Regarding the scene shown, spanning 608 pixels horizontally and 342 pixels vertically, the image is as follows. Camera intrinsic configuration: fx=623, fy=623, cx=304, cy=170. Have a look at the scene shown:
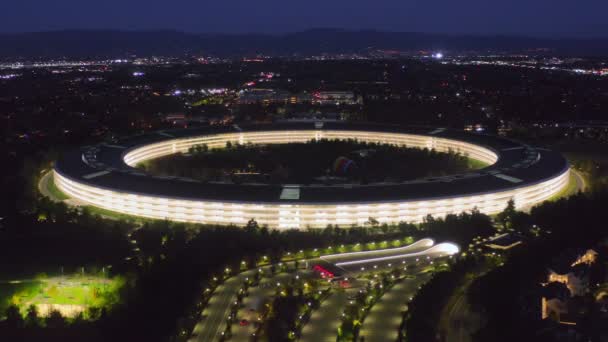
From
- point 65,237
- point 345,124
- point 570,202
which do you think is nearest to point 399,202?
point 570,202

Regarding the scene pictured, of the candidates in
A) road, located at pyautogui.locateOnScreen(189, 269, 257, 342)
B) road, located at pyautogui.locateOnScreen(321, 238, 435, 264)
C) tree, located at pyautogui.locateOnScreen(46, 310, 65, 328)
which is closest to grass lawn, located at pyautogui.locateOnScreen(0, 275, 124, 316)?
tree, located at pyautogui.locateOnScreen(46, 310, 65, 328)

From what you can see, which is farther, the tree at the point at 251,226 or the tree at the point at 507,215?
the tree at the point at 507,215

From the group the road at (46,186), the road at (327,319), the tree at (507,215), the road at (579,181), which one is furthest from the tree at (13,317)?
the road at (579,181)

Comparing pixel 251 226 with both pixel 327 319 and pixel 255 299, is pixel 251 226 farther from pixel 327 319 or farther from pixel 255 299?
pixel 327 319

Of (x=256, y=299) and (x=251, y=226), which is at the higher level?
(x=251, y=226)

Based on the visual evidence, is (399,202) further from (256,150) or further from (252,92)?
(252,92)

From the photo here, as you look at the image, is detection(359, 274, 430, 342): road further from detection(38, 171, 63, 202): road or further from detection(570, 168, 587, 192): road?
detection(38, 171, 63, 202): road

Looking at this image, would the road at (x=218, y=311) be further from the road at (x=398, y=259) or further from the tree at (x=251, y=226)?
the tree at (x=251, y=226)

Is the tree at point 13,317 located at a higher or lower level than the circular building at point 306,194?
lower

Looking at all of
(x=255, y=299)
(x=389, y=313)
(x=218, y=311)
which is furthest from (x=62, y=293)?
(x=389, y=313)
